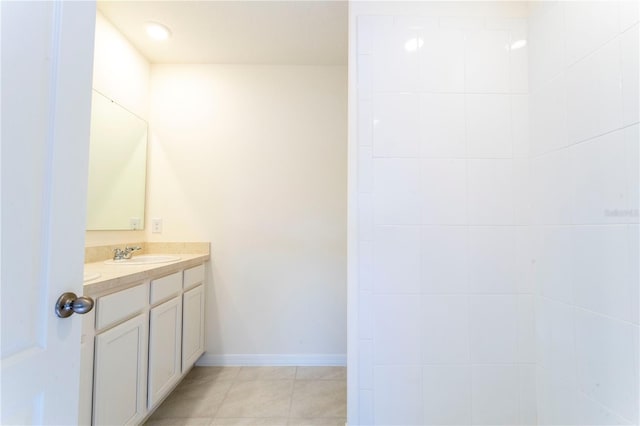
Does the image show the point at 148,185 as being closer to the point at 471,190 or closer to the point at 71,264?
the point at 71,264

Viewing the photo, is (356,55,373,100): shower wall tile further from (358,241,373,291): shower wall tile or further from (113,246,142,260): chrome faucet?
(113,246,142,260): chrome faucet

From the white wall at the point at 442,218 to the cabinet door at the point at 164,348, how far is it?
109 centimetres

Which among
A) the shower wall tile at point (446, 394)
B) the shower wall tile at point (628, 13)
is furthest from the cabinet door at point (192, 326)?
the shower wall tile at point (628, 13)

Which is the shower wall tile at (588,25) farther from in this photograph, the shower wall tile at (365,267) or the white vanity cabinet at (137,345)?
the white vanity cabinet at (137,345)

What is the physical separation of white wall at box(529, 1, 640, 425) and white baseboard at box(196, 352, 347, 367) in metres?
1.44

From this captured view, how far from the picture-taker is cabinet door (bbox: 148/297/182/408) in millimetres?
1553

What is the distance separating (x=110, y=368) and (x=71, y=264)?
2.77 ft

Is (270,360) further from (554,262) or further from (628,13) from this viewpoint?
(628,13)

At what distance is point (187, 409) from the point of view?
177 cm

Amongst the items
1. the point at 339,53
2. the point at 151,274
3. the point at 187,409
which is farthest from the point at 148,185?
the point at 339,53

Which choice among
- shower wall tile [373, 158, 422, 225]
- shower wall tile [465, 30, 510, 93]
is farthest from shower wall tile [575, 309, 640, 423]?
shower wall tile [465, 30, 510, 93]

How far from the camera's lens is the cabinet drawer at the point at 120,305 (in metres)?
1.17

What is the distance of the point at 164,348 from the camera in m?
1.68

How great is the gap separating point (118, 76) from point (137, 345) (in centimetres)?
182
